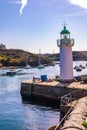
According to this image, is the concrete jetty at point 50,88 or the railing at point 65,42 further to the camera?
the railing at point 65,42

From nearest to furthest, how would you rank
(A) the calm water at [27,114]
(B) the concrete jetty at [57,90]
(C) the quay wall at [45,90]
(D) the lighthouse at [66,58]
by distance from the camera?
(A) the calm water at [27,114] → (B) the concrete jetty at [57,90] → (C) the quay wall at [45,90] → (D) the lighthouse at [66,58]

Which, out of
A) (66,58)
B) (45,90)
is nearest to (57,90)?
(45,90)

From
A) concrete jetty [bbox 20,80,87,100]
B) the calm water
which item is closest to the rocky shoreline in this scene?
the calm water

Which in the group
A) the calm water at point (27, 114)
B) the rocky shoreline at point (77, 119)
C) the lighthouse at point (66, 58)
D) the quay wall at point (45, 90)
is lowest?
the calm water at point (27, 114)

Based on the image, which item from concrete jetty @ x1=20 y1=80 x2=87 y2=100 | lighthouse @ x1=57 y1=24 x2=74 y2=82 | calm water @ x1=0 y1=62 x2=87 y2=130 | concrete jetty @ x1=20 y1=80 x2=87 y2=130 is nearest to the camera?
calm water @ x1=0 y1=62 x2=87 y2=130

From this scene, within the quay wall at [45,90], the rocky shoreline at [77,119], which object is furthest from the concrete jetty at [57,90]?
the rocky shoreline at [77,119]

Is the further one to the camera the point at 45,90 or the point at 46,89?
the point at 45,90

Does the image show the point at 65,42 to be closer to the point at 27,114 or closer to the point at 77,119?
the point at 27,114

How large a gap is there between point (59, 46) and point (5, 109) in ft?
43.8

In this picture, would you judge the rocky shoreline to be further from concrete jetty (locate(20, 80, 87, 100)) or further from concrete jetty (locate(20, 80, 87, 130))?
concrete jetty (locate(20, 80, 87, 100))

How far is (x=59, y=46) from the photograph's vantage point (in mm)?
46125

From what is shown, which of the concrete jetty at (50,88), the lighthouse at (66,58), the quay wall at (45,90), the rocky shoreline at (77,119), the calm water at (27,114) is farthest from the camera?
the lighthouse at (66,58)

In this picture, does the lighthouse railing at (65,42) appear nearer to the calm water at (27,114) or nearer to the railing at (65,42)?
the railing at (65,42)

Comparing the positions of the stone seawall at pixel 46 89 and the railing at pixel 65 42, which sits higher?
the railing at pixel 65 42
